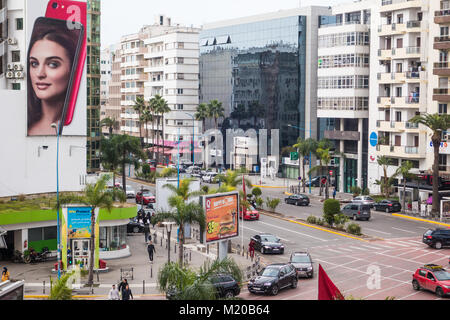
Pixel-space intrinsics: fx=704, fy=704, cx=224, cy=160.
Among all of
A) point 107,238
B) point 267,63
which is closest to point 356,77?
point 267,63

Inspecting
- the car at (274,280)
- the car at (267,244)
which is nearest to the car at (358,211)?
the car at (267,244)

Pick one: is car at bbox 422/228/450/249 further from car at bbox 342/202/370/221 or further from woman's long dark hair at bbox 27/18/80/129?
woman's long dark hair at bbox 27/18/80/129

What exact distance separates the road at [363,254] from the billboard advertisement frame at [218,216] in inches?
183

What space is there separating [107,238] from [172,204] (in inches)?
392

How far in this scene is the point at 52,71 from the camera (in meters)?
59.1

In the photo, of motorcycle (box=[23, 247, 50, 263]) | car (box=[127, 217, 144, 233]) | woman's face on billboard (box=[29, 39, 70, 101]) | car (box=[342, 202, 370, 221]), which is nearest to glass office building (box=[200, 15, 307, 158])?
car (box=[342, 202, 370, 221])

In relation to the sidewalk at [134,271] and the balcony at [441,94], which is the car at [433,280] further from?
the balcony at [441,94]

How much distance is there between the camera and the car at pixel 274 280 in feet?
117

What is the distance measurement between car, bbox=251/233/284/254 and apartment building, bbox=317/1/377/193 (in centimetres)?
3957

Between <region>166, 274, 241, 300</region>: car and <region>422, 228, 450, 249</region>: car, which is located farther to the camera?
<region>422, 228, 450, 249</region>: car

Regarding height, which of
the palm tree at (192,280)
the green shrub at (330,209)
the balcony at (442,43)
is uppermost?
the balcony at (442,43)

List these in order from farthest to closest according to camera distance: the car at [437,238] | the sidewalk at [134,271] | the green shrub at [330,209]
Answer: the green shrub at [330,209], the car at [437,238], the sidewalk at [134,271]

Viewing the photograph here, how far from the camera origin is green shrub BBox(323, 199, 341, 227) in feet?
193
